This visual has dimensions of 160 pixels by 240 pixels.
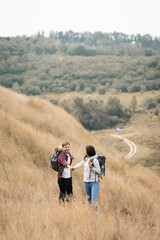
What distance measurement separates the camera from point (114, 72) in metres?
112

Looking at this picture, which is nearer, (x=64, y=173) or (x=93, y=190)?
(x=93, y=190)

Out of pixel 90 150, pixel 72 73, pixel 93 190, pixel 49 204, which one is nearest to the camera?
pixel 49 204

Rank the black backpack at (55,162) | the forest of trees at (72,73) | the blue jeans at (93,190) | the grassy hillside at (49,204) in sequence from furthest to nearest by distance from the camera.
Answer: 1. the forest of trees at (72,73)
2. the black backpack at (55,162)
3. the blue jeans at (93,190)
4. the grassy hillside at (49,204)

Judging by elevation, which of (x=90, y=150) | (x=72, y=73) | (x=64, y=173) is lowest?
(x=64, y=173)

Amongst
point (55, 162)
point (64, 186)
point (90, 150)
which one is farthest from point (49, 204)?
point (90, 150)

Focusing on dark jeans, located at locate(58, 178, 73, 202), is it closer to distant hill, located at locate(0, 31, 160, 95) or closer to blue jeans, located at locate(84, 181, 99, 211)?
blue jeans, located at locate(84, 181, 99, 211)

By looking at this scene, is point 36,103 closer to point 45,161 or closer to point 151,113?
point 45,161

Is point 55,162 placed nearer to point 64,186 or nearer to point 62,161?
point 62,161

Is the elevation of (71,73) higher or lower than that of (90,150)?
higher

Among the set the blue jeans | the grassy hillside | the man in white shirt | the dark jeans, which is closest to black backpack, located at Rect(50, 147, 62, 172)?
the man in white shirt

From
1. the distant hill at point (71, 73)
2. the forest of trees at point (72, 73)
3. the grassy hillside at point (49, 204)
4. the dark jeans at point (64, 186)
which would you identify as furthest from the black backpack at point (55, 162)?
the distant hill at point (71, 73)

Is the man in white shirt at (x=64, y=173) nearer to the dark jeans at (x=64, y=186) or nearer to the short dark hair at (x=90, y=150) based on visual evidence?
the dark jeans at (x=64, y=186)

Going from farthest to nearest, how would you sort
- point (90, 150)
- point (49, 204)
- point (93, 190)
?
1. point (90, 150)
2. point (93, 190)
3. point (49, 204)

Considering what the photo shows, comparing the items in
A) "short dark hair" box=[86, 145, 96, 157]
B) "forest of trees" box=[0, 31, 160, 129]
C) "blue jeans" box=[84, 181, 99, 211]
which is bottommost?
"blue jeans" box=[84, 181, 99, 211]
